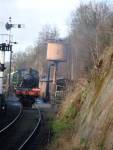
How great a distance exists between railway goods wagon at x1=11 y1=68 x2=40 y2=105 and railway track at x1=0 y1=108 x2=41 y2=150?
17.8m

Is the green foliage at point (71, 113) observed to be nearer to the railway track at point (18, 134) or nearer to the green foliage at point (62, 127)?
the green foliage at point (62, 127)

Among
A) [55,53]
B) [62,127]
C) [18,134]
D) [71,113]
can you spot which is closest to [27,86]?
[55,53]

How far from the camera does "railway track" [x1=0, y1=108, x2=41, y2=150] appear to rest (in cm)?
2231

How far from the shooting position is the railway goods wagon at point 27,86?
5578 centimetres

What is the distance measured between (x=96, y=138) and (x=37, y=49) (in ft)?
373

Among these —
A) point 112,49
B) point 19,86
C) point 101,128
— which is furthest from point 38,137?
point 19,86

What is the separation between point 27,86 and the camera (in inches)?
2223

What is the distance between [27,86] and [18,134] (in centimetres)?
2935

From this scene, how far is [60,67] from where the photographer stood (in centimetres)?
8062

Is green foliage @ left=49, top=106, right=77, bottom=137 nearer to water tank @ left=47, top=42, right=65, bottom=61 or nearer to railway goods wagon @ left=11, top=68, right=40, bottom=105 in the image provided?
railway goods wagon @ left=11, top=68, right=40, bottom=105

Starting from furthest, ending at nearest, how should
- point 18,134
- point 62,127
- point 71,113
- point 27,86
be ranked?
point 27,86, point 71,113, point 18,134, point 62,127

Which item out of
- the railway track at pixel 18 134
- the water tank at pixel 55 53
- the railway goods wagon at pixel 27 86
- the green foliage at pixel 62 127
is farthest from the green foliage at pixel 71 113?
the water tank at pixel 55 53

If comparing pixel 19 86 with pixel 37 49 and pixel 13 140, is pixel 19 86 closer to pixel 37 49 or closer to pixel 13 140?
pixel 13 140

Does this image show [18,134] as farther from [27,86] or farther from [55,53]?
[55,53]
